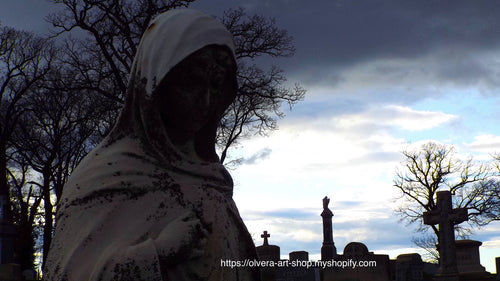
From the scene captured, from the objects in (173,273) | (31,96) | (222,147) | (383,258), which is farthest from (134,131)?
(31,96)

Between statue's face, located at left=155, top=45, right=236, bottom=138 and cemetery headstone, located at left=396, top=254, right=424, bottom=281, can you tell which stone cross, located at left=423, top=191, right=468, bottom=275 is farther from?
statue's face, located at left=155, top=45, right=236, bottom=138

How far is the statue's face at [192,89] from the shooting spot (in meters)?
2.76

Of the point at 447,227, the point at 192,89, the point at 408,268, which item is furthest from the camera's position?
the point at 447,227

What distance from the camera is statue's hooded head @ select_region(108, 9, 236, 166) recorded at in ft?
8.91

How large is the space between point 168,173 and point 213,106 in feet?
1.40

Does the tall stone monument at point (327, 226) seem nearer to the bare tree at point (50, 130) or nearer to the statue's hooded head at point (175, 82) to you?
the bare tree at point (50, 130)

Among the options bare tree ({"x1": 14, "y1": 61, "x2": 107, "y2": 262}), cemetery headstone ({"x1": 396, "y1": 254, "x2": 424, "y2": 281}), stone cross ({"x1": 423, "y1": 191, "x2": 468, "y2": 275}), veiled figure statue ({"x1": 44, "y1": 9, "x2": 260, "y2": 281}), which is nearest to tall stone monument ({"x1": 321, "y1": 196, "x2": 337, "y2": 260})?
stone cross ({"x1": 423, "y1": 191, "x2": 468, "y2": 275})

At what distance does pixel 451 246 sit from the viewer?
19781 millimetres

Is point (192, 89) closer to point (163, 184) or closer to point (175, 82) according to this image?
point (175, 82)

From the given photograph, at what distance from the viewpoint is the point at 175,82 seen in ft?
9.10

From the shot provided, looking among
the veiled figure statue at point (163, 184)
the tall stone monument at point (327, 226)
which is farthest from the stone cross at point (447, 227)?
the veiled figure statue at point (163, 184)

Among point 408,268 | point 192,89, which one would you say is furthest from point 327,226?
point 192,89

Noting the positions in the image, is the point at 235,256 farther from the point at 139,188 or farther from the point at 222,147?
the point at 222,147

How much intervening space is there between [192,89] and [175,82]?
8 centimetres
